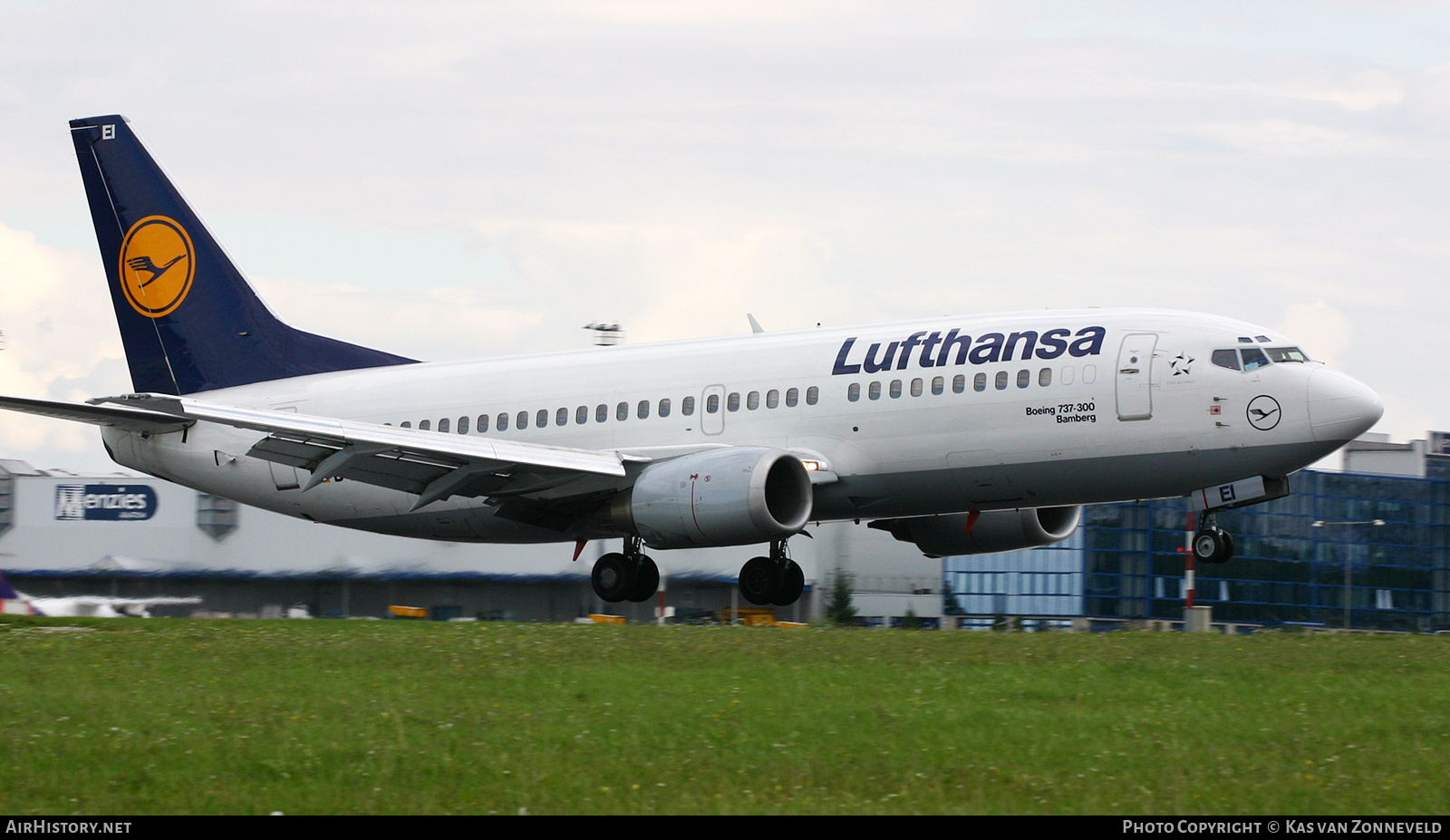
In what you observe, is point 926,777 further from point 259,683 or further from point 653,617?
point 653,617

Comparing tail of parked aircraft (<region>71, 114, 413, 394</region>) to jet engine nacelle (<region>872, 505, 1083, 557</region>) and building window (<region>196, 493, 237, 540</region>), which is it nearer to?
jet engine nacelle (<region>872, 505, 1083, 557</region>)

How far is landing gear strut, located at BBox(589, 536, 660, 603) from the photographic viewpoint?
25531mm

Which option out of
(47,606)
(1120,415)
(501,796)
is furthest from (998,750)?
(47,606)

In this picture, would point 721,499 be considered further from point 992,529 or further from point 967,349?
point 992,529

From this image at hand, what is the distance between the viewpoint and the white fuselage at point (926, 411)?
22.1 meters

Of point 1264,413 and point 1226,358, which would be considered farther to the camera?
point 1226,358

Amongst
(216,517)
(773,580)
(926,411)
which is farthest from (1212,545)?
(216,517)

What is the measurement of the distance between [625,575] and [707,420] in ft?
9.26

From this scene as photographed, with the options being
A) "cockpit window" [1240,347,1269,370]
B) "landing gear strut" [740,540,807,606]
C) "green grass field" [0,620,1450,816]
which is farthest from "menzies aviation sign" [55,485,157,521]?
"cockpit window" [1240,347,1269,370]

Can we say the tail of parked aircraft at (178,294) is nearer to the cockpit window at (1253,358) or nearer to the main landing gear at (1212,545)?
the main landing gear at (1212,545)

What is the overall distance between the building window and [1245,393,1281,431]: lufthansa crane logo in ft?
110

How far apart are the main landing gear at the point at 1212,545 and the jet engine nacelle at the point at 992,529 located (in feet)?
15.0

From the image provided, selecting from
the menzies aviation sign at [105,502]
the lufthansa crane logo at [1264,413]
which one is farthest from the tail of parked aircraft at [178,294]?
the menzies aviation sign at [105,502]

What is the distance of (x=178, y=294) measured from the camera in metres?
30.2
